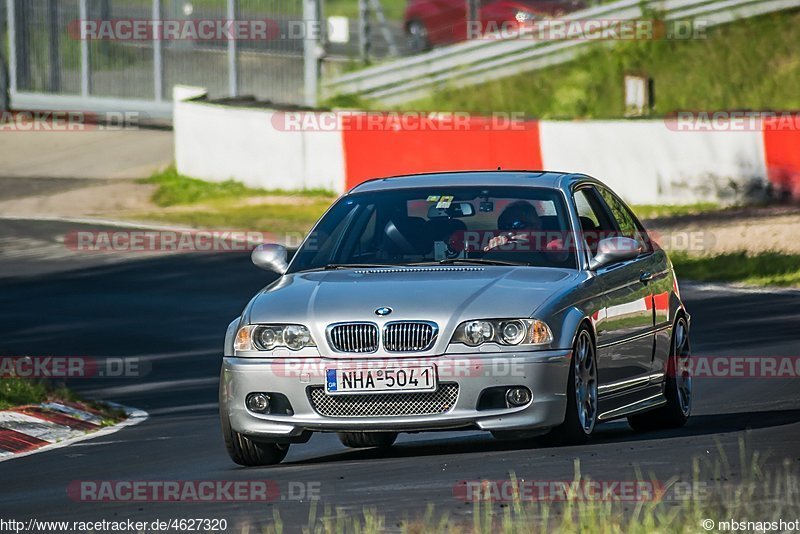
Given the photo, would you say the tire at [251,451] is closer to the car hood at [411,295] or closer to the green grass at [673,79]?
the car hood at [411,295]

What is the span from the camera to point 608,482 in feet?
26.6

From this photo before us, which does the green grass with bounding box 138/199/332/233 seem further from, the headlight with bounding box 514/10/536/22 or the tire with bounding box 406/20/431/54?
the headlight with bounding box 514/10/536/22

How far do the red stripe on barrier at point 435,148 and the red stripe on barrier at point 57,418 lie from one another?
13.0 meters

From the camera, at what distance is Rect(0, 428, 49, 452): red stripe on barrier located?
11.3 m

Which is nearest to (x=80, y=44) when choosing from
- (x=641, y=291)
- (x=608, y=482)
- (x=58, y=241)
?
(x=58, y=241)

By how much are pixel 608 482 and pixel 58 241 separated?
1663cm

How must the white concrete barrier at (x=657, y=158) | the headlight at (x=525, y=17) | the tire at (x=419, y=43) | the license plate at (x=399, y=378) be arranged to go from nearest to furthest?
1. the license plate at (x=399, y=378)
2. the white concrete barrier at (x=657, y=158)
3. the headlight at (x=525, y=17)
4. the tire at (x=419, y=43)

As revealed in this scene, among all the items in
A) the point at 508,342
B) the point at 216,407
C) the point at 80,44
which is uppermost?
the point at 80,44

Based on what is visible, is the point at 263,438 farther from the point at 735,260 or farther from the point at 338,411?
the point at 735,260

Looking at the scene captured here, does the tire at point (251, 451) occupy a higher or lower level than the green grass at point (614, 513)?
lower

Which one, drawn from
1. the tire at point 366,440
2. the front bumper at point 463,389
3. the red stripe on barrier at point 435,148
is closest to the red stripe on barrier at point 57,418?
the tire at point 366,440

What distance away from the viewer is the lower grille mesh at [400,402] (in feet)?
29.8

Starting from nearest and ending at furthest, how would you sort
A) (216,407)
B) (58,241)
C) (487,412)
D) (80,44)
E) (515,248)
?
1. (487,412)
2. (515,248)
3. (216,407)
4. (58,241)
5. (80,44)

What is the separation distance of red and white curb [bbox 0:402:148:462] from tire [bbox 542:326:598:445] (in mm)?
3403
